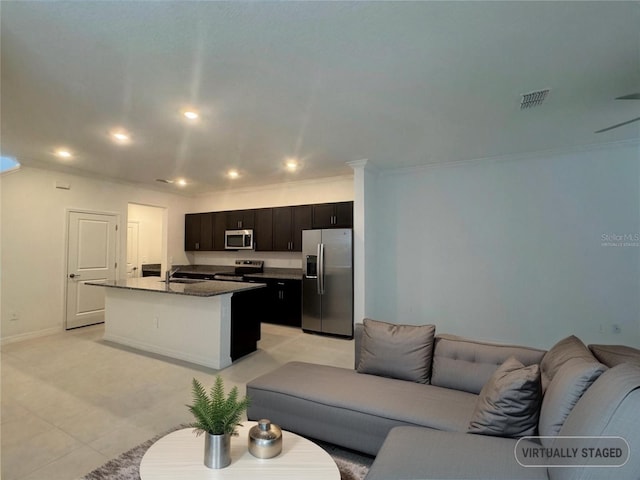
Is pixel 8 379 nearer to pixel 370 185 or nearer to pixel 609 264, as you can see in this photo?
pixel 370 185

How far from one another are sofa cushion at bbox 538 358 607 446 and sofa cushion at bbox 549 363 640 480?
75mm

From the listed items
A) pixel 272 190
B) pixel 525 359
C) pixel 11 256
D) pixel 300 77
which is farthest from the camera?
pixel 272 190

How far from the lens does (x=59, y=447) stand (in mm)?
2172

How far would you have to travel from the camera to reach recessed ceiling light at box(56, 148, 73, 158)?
13.8 feet

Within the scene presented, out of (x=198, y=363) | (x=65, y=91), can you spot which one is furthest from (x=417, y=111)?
(x=198, y=363)

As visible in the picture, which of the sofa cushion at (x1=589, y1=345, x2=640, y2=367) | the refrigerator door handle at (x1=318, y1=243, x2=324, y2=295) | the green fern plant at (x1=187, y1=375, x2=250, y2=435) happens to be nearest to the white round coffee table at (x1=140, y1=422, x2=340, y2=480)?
the green fern plant at (x1=187, y1=375, x2=250, y2=435)

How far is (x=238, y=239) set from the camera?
655 cm

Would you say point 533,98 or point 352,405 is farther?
point 533,98

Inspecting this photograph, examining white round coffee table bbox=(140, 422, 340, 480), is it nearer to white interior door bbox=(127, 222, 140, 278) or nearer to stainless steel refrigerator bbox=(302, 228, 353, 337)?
stainless steel refrigerator bbox=(302, 228, 353, 337)

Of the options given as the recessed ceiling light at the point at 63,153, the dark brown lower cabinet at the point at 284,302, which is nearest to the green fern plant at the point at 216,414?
the dark brown lower cabinet at the point at 284,302

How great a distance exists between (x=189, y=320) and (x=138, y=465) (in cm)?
205

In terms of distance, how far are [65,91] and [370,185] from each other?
375cm

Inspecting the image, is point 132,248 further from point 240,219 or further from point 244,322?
point 244,322

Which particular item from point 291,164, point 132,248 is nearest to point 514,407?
point 291,164
